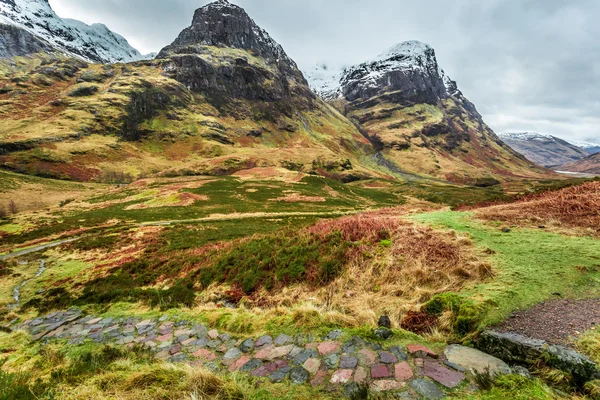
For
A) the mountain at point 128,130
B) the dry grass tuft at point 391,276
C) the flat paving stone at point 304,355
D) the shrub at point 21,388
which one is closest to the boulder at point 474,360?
the dry grass tuft at point 391,276

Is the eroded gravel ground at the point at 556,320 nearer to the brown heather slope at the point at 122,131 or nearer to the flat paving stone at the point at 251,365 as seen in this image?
the flat paving stone at the point at 251,365

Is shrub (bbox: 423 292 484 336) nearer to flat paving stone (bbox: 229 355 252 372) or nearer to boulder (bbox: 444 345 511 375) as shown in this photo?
boulder (bbox: 444 345 511 375)

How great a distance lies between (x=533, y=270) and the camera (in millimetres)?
7180

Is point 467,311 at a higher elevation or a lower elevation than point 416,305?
higher

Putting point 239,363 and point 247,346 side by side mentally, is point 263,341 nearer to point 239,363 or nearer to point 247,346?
point 247,346

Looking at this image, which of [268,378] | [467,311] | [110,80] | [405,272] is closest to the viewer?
[268,378]

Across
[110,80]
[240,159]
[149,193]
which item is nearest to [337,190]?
[149,193]

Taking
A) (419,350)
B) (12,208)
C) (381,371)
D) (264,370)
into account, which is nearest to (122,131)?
(12,208)

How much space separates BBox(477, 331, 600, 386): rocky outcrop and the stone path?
956 millimetres

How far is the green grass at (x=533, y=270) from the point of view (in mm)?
6039

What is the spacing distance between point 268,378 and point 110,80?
232 meters

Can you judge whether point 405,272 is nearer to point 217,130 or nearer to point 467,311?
point 467,311

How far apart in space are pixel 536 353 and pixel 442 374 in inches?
62.1

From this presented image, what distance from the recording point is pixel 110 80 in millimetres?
179500
